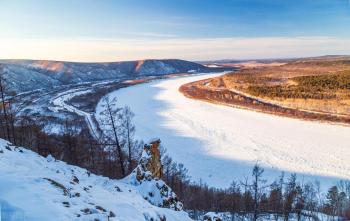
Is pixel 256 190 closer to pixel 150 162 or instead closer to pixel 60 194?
pixel 150 162

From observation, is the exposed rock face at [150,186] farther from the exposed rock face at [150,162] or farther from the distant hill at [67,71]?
the distant hill at [67,71]

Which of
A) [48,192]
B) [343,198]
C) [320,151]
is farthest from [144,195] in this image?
[320,151]

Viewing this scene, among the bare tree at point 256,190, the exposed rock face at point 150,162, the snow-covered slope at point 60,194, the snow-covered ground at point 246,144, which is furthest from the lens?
the snow-covered ground at point 246,144

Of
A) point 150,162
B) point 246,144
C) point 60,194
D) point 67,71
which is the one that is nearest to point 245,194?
point 150,162

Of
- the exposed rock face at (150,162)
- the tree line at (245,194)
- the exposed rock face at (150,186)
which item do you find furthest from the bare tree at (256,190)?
the exposed rock face at (150,186)

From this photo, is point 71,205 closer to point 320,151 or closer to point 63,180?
point 63,180

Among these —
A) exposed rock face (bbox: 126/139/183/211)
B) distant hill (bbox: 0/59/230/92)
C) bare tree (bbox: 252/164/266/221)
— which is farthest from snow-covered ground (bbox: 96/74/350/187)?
distant hill (bbox: 0/59/230/92)

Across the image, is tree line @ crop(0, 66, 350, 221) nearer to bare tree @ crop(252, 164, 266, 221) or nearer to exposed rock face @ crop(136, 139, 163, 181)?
bare tree @ crop(252, 164, 266, 221)
